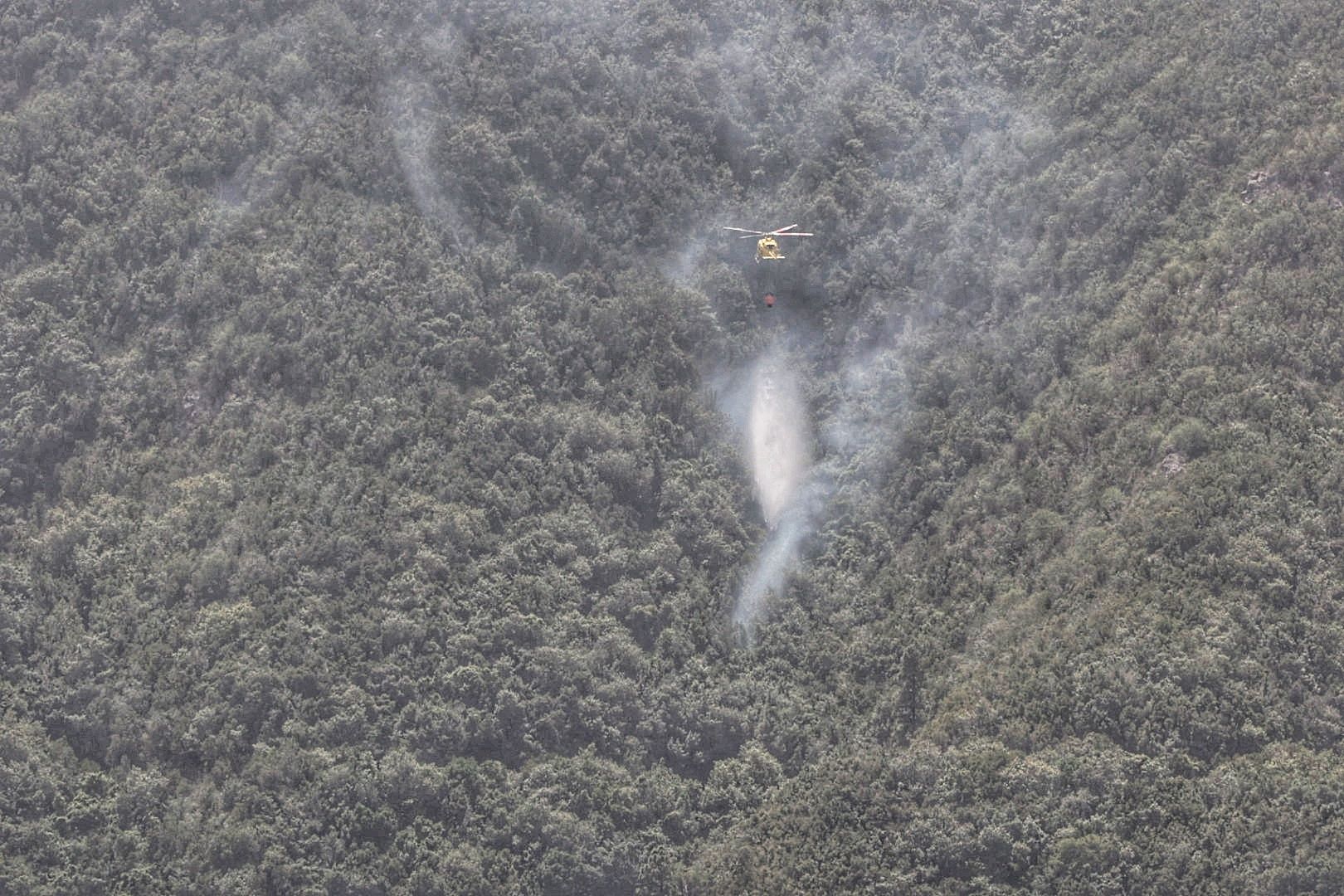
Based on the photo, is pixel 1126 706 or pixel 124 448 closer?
pixel 1126 706

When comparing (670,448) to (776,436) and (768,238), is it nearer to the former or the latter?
(776,436)

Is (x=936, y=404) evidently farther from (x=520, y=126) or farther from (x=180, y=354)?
(x=180, y=354)

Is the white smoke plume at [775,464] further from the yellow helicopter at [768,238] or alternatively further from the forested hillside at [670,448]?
the yellow helicopter at [768,238]

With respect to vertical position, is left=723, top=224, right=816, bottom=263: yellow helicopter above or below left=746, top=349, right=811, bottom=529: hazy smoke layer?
above

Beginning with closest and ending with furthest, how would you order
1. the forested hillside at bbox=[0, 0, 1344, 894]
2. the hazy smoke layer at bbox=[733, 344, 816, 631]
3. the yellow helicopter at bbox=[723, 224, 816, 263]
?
the forested hillside at bbox=[0, 0, 1344, 894]
the hazy smoke layer at bbox=[733, 344, 816, 631]
the yellow helicopter at bbox=[723, 224, 816, 263]

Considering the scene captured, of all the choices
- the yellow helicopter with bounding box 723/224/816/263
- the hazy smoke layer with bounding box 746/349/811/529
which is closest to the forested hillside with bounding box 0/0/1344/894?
the hazy smoke layer with bounding box 746/349/811/529

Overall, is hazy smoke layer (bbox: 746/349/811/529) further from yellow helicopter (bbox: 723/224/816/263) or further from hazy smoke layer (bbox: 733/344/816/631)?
yellow helicopter (bbox: 723/224/816/263)

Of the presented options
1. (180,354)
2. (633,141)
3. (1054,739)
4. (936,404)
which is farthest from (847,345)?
(180,354)
